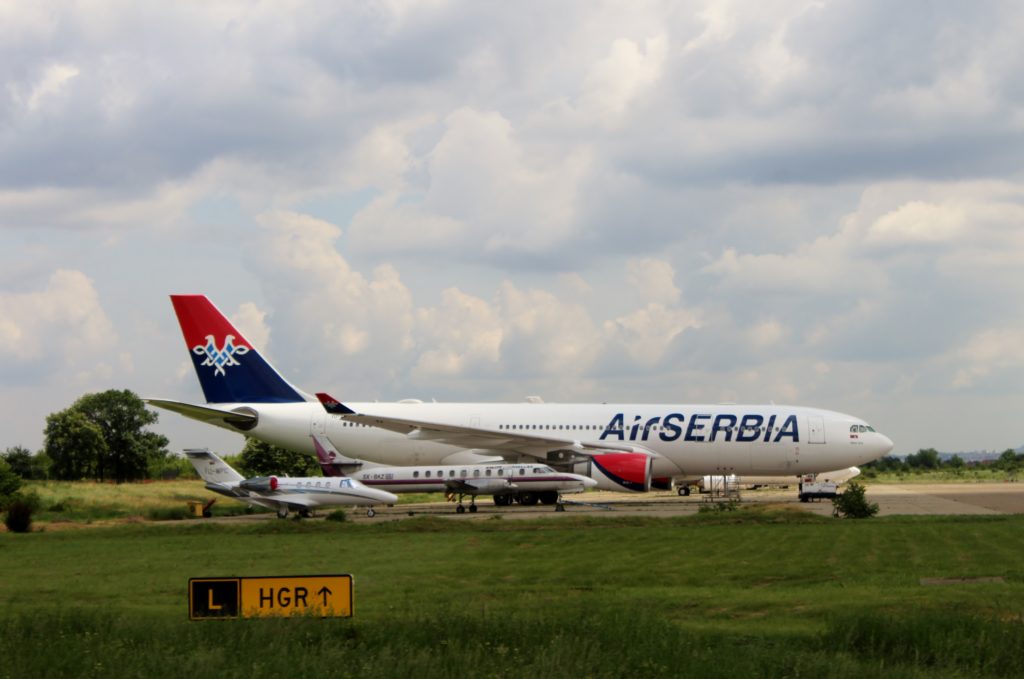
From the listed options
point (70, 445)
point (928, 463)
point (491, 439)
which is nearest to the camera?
point (491, 439)

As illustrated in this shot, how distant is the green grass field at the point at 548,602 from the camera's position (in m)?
12.6

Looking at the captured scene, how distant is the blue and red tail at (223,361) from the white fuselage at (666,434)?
3.13 metres

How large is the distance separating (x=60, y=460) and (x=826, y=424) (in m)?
74.7

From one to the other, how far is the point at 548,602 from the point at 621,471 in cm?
2850

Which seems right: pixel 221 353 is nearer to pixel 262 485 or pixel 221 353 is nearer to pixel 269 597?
pixel 262 485

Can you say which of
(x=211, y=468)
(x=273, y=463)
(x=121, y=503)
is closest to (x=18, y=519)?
(x=211, y=468)

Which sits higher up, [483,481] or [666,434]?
[666,434]

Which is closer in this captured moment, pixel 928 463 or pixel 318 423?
pixel 318 423

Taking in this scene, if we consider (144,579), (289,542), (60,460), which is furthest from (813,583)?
(60,460)

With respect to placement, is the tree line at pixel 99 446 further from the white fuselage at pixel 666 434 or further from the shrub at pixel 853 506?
the shrub at pixel 853 506

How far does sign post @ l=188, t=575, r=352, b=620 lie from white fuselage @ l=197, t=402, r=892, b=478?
110ft

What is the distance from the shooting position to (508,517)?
3891 cm

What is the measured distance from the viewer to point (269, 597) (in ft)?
46.1

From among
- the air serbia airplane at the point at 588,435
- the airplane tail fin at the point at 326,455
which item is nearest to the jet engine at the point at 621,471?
the air serbia airplane at the point at 588,435
